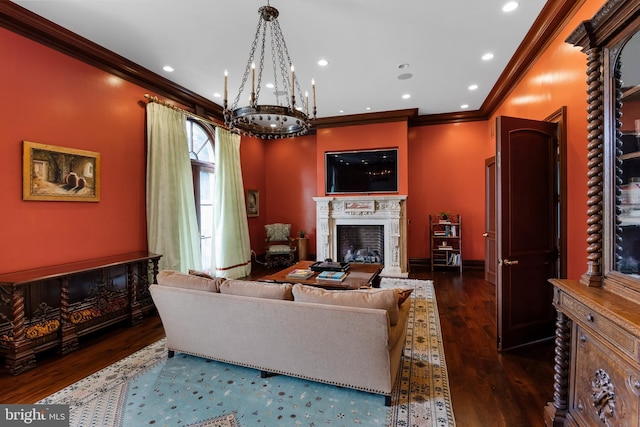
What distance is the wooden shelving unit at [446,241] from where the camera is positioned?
625 cm

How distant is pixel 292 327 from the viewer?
7.18 feet

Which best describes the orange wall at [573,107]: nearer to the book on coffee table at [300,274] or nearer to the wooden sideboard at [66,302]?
the book on coffee table at [300,274]

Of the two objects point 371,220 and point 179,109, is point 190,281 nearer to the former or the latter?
point 179,109

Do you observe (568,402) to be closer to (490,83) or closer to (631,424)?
(631,424)

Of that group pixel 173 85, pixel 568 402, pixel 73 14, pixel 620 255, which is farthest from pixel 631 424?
pixel 173 85

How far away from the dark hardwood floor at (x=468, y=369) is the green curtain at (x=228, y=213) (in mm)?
1960

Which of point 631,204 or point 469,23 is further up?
point 469,23

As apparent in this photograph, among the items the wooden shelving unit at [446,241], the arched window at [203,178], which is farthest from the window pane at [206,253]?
the wooden shelving unit at [446,241]

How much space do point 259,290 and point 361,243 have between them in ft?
14.9

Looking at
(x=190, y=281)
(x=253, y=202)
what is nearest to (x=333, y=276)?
(x=190, y=281)

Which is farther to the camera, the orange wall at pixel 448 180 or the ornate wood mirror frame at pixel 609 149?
the orange wall at pixel 448 180

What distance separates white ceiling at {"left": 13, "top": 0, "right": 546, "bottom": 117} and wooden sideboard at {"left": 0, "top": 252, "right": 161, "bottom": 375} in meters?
2.64

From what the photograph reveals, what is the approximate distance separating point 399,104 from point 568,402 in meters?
5.14

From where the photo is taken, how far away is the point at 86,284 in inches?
136
